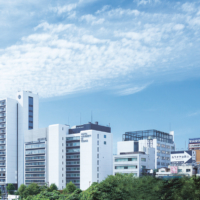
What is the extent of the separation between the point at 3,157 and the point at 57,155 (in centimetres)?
3929

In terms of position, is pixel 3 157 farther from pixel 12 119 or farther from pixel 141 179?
pixel 141 179

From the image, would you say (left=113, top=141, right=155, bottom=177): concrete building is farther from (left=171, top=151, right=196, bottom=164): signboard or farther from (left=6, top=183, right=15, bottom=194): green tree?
(left=6, top=183, right=15, bottom=194): green tree

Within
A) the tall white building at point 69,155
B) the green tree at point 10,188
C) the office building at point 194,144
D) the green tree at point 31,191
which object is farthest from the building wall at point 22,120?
the office building at point 194,144

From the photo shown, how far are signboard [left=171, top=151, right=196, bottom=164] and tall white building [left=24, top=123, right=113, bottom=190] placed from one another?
92.6 ft

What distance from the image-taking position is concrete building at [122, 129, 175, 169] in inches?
5719

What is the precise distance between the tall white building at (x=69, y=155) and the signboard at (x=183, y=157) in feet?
92.6

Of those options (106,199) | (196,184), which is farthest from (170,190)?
(106,199)

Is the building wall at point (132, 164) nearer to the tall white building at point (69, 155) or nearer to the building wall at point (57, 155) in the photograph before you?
the tall white building at point (69, 155)

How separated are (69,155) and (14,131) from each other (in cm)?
4094

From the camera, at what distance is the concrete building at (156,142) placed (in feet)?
477

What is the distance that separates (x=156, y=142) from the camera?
14562 cm

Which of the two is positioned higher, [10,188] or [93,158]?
[93,158]

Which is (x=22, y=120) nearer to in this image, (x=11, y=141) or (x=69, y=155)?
(x=11, y=141)

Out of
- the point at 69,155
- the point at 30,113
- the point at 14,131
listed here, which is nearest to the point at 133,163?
the point at 69,155
